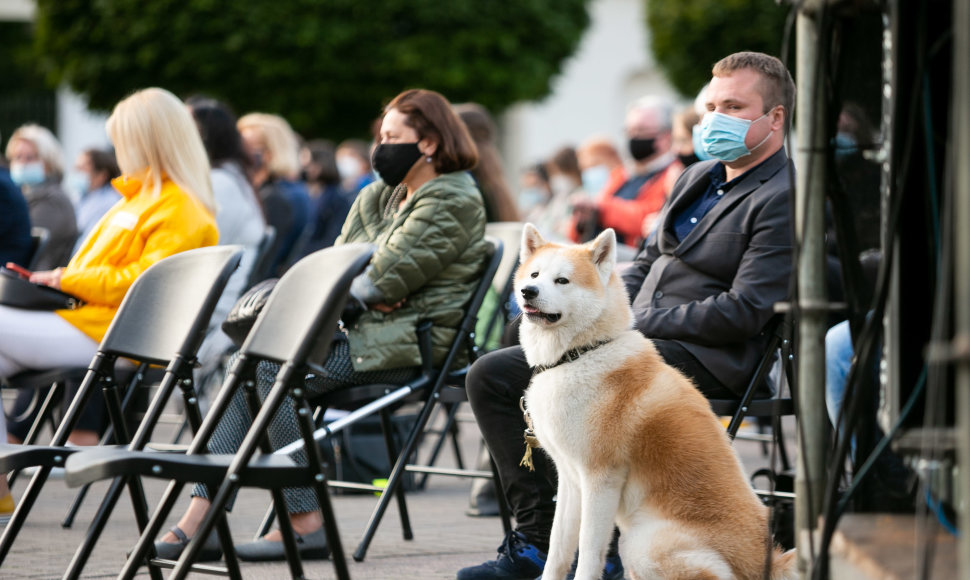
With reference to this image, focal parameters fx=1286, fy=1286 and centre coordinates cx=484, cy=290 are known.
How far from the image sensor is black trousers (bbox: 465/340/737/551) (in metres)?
4.48

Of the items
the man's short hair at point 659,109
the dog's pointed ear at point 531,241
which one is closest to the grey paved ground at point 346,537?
the dog's pointed ear at point 531,241

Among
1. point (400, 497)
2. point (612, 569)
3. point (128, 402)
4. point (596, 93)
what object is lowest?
point (596, 93)

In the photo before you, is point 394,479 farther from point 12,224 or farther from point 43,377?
point 12,224

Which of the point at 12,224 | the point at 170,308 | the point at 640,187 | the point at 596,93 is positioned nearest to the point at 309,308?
the point at 170,308

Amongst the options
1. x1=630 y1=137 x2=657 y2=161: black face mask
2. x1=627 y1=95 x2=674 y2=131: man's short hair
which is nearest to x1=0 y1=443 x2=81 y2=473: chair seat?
x1=630 y1=137 x2=657 y2=161: black face mask

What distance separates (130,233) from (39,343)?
628 millimetres

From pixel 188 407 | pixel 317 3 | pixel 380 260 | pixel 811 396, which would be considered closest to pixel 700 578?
pixel 811 396

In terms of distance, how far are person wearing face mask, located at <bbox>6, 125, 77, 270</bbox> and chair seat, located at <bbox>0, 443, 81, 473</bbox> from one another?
495cm

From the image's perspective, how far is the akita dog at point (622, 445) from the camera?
12.3 ft

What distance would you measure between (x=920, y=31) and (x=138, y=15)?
23.4 m

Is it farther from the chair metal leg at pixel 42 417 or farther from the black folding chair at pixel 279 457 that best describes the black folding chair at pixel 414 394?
the black folding chair at pixel 279 457

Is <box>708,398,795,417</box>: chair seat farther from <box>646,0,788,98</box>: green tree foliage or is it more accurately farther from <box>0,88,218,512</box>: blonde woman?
<box>646,0,788,98</box>: green tree foliage

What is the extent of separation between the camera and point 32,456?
3793 millimetres

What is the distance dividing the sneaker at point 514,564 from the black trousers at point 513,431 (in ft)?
0.14
